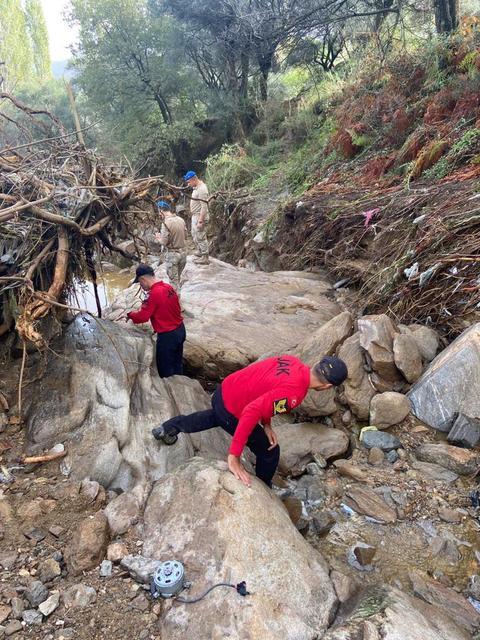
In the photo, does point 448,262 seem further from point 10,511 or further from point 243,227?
point 243,227

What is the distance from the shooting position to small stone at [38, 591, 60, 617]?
2535mm

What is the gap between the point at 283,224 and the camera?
30.8 feet

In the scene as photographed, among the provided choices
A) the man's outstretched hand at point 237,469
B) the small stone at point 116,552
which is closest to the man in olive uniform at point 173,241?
the man's outstretched hand at point 237,469

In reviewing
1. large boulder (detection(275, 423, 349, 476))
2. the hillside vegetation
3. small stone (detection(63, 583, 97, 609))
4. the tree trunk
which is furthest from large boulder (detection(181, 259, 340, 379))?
the tree trunk

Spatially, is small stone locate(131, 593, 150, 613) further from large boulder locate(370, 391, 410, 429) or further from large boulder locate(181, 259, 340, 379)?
large boulder locate(181, 259, 340, 379)

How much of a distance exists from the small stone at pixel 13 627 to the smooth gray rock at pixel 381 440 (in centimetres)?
319

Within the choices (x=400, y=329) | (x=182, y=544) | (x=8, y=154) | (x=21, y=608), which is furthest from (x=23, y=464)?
(x=400, y=329)

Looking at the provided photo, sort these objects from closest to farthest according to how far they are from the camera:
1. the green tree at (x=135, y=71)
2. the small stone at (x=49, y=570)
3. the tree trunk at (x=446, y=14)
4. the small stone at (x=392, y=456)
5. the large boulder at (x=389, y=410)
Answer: the small stone at (x=49, y=570), the small stone at (x=392, y=456), the large boulder at (x=389, y=410), the tree trunk at (x=446, y=14), the green tree at (x=135, y=71)

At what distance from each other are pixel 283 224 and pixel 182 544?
24.2 ft

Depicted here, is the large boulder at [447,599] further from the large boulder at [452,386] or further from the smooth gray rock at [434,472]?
the large boulder at [452,386]

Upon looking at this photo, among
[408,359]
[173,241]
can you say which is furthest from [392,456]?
[173,241]

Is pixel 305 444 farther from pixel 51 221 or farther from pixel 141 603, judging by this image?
pixel 51 221

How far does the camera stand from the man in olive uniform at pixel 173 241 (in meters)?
7.44

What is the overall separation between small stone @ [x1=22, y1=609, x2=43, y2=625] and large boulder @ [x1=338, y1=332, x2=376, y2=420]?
330cm
